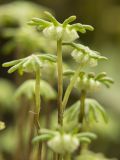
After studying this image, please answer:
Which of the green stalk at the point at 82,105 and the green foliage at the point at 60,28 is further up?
the green foliage at the point at 60,28

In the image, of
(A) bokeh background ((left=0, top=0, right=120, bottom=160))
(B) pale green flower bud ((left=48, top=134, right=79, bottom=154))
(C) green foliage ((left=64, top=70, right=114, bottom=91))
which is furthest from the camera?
(A) bokeh background ((left=0, top=0, right=120, bottom=160))

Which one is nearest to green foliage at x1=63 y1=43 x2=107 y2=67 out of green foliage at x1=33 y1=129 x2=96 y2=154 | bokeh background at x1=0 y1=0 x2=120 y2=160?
green foliage at x1=33 y1=129 x2=96 y2=154

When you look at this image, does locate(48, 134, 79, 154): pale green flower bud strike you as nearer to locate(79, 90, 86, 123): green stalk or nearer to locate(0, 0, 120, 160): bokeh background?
locate(79, 90, 86, 123): green stalk

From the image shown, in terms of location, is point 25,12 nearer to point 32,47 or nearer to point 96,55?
point 32,47

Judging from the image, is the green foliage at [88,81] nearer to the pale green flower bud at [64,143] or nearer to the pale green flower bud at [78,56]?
the pale green flower bud at [78,56]

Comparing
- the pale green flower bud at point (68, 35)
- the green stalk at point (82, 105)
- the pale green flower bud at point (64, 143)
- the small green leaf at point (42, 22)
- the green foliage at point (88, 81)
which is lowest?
the pale green flower bud at point (64, 143)

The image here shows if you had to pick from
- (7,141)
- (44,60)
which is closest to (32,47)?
(7,141)

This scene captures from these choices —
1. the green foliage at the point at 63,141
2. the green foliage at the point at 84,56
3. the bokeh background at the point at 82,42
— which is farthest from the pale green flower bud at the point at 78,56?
the bokeh background at the point at 82,42

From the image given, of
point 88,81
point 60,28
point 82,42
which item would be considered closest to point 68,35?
point 60,28

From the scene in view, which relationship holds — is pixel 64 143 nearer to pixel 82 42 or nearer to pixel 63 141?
pixel 63 141
